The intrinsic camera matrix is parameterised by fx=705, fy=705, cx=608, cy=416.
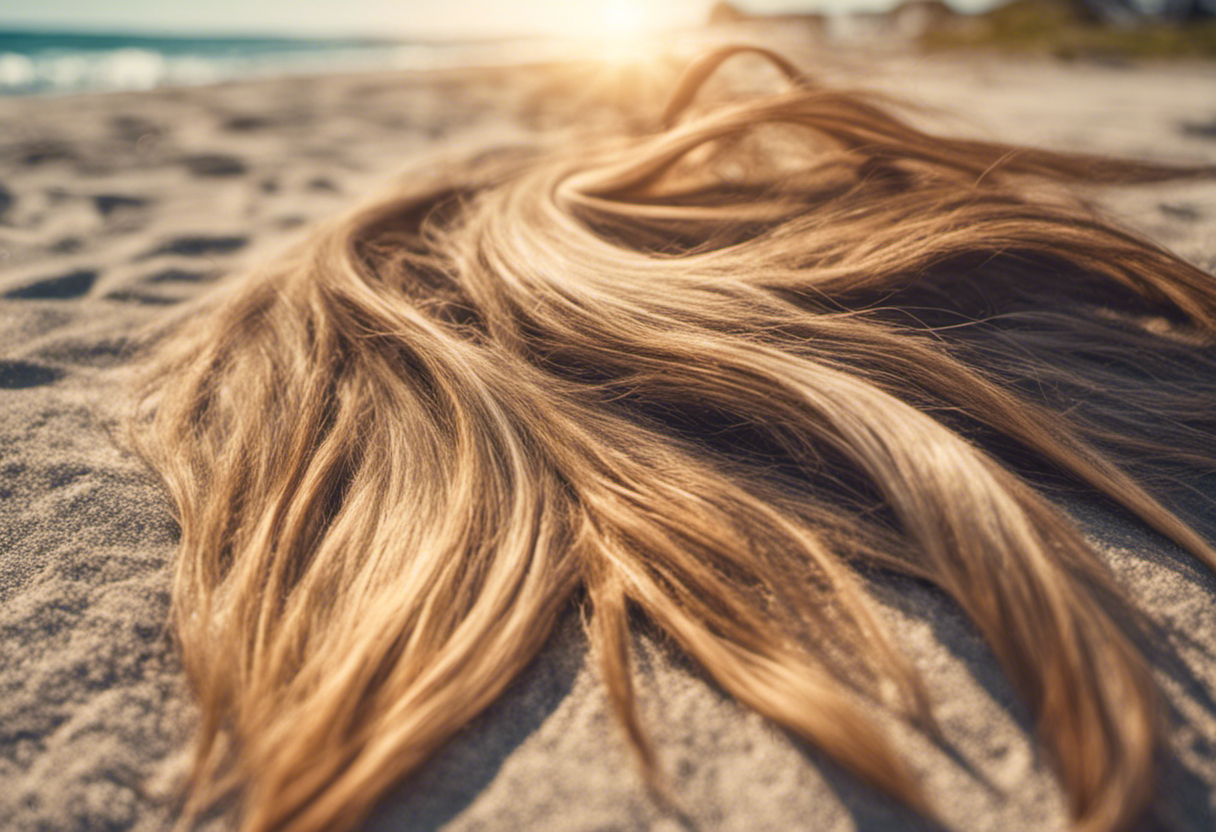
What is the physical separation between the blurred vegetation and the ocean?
18.6 ft

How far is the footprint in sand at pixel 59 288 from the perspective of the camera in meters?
1.42

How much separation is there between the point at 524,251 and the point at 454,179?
569 mm

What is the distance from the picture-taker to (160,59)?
12125mm

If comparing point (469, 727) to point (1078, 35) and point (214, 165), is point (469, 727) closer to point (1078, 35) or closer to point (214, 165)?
point (214, 165)

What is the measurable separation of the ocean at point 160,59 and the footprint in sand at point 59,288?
5413 millimetres

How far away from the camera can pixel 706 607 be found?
2.19ft

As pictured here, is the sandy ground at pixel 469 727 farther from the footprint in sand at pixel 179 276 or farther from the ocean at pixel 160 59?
the ocean at pixel 160 59

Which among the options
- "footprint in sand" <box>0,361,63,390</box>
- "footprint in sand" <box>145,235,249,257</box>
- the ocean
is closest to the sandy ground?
"footprint in sand" <box>0,361,63,390</box>

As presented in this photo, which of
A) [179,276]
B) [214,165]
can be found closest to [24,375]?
[179,276]

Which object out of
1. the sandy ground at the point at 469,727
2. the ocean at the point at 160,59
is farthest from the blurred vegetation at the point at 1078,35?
the sandy ground at the point at 469,727

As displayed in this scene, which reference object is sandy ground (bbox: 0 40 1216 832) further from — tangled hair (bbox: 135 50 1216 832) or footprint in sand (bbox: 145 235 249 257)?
footprint in sand (bbox: 145 235 249 257)

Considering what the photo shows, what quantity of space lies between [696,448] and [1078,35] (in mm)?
11112

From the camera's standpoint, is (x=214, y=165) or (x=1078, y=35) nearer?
(x=214, y=165)

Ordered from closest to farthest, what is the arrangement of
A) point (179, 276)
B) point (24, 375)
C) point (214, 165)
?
point (24, 375), point (179, 276), point (214, 165)
